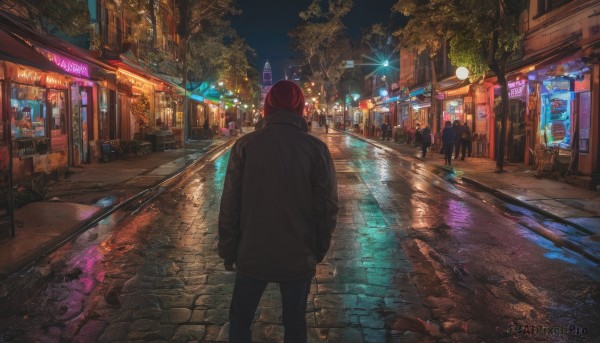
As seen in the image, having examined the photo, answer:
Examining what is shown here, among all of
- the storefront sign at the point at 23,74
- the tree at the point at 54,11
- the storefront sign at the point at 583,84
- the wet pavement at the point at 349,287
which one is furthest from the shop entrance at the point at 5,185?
the storefront sign at the point at 583,84

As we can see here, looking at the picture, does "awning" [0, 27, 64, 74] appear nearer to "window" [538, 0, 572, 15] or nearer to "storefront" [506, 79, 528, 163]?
"window" [538, 0, 572, 15]

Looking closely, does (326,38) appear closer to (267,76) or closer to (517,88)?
(517,88)

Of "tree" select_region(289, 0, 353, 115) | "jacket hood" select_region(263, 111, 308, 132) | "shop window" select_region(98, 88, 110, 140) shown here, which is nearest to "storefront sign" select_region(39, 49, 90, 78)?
"shop window" select_region(98, 88, 110, 140)

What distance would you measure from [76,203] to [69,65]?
216 inches

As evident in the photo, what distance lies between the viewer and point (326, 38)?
2394 inches

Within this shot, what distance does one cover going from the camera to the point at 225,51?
35.6 m

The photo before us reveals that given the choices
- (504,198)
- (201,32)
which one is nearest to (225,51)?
(201,32)

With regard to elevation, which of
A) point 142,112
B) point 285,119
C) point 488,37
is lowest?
point 285,119

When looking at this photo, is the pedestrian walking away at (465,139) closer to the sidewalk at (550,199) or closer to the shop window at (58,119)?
the sidewalk at (550,199)

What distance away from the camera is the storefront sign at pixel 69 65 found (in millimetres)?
13180

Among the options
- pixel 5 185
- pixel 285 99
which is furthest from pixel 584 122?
pixel 5 185

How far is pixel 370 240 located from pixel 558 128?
35.9ft

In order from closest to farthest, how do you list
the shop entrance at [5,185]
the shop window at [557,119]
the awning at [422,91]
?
the shop entrance at [5,185] → the shop window at [557,119] → the awning at [422,91]

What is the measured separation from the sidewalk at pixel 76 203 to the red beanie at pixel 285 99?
4.48m
